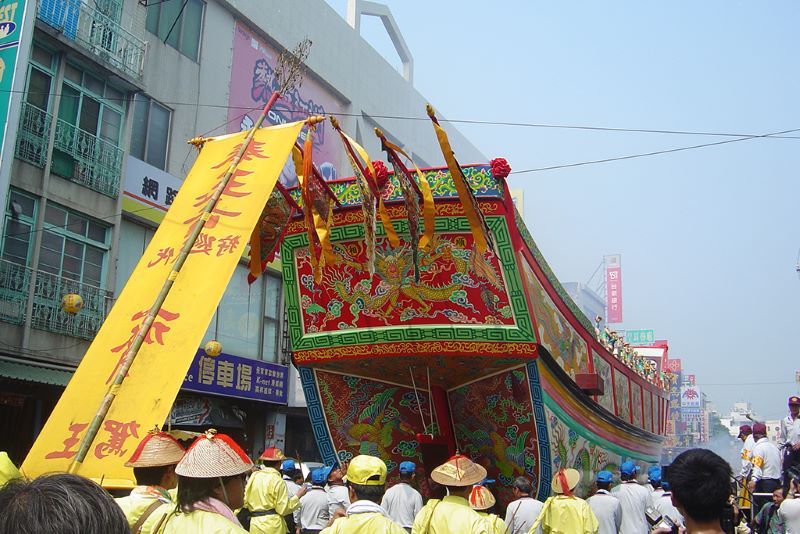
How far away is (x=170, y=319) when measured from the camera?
15.3 feet

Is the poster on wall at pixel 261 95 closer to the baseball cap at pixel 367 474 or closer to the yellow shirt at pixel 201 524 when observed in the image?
the baseball cap at pixel 367 474

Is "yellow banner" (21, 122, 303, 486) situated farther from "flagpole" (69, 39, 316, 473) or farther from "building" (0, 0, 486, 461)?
"building" (0, 0, 486, 461)

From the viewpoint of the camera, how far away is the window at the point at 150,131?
1361 cm

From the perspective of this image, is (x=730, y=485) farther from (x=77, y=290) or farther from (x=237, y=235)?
(x=77, y=290)

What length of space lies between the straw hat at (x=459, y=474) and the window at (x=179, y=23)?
11959 millimetres

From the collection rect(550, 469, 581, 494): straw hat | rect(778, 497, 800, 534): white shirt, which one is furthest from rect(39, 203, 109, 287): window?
rect(778, 497, 800, 534): white shirt

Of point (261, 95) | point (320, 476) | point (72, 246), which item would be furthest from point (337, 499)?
point (261, 95)

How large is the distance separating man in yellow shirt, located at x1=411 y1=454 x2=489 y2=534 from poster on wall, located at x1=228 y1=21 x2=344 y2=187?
11.6m

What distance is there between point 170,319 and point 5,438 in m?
8.40

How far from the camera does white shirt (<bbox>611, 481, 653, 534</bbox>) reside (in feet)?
24.0

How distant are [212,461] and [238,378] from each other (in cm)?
1269

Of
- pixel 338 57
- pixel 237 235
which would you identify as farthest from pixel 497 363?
pixel 338 57

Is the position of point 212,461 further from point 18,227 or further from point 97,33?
point 97,33

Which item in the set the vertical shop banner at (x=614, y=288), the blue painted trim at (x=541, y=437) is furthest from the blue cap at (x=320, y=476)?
the vertical shop banner at (x=614, y=288)
